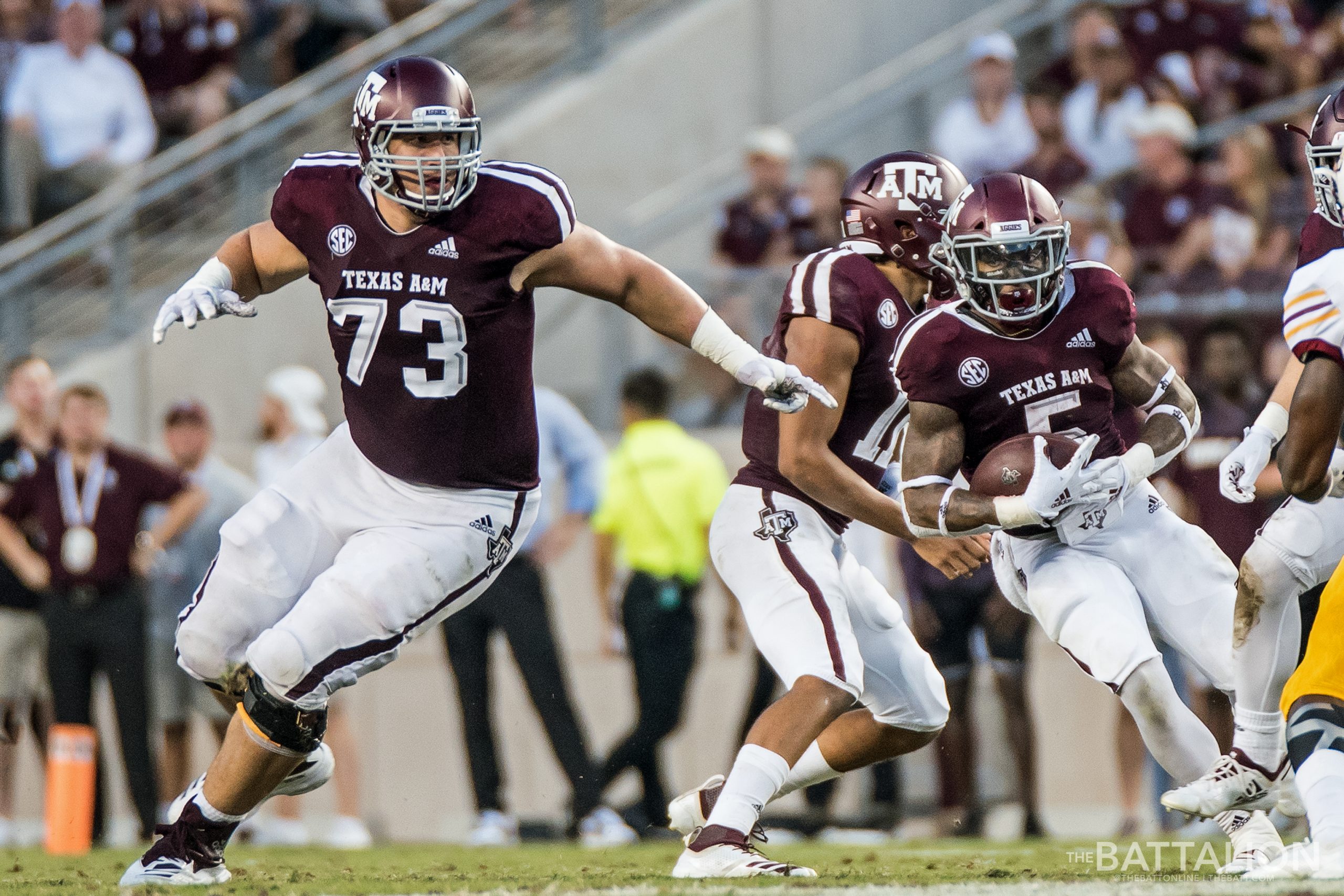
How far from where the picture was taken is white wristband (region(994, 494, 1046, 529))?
5.25 meters

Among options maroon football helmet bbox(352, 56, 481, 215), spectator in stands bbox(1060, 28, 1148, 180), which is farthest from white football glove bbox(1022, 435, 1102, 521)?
spectator in stands bbox(1060, 28, 1148, 180)

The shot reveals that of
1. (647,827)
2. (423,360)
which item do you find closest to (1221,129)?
(647,827)

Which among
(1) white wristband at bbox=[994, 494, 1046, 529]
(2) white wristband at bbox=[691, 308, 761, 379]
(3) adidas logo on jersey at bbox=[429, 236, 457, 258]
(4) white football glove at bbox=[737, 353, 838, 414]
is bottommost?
(1) white wristband at bbox=[994, 494, 1046, 529]

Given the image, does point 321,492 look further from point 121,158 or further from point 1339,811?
point 121,158

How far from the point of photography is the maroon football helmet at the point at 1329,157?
16.5ft

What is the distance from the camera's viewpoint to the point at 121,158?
11.4 meters

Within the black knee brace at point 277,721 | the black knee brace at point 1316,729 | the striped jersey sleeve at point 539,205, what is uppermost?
Answer: the striped jersey sleeve at point 539,205

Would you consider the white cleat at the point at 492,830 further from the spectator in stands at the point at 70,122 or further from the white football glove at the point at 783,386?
the spectator in stands at the point at 70,122

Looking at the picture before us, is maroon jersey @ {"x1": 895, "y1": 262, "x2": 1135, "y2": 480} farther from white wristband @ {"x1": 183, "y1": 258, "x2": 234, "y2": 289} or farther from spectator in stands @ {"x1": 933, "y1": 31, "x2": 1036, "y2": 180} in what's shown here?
spectator in stands @ {"x1": 933, "y1": 31, "x2": 1036, "y2": 180}

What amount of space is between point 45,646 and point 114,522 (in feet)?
2.13

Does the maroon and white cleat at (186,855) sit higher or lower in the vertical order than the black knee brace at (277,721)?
lower

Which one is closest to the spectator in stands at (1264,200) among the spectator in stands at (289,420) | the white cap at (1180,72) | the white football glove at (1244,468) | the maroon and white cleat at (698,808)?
the white cap at (1180,72)

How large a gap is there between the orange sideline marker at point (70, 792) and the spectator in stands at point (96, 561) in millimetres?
397

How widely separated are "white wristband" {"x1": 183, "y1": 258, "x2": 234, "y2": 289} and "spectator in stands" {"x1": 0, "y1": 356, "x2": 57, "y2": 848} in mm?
3743
